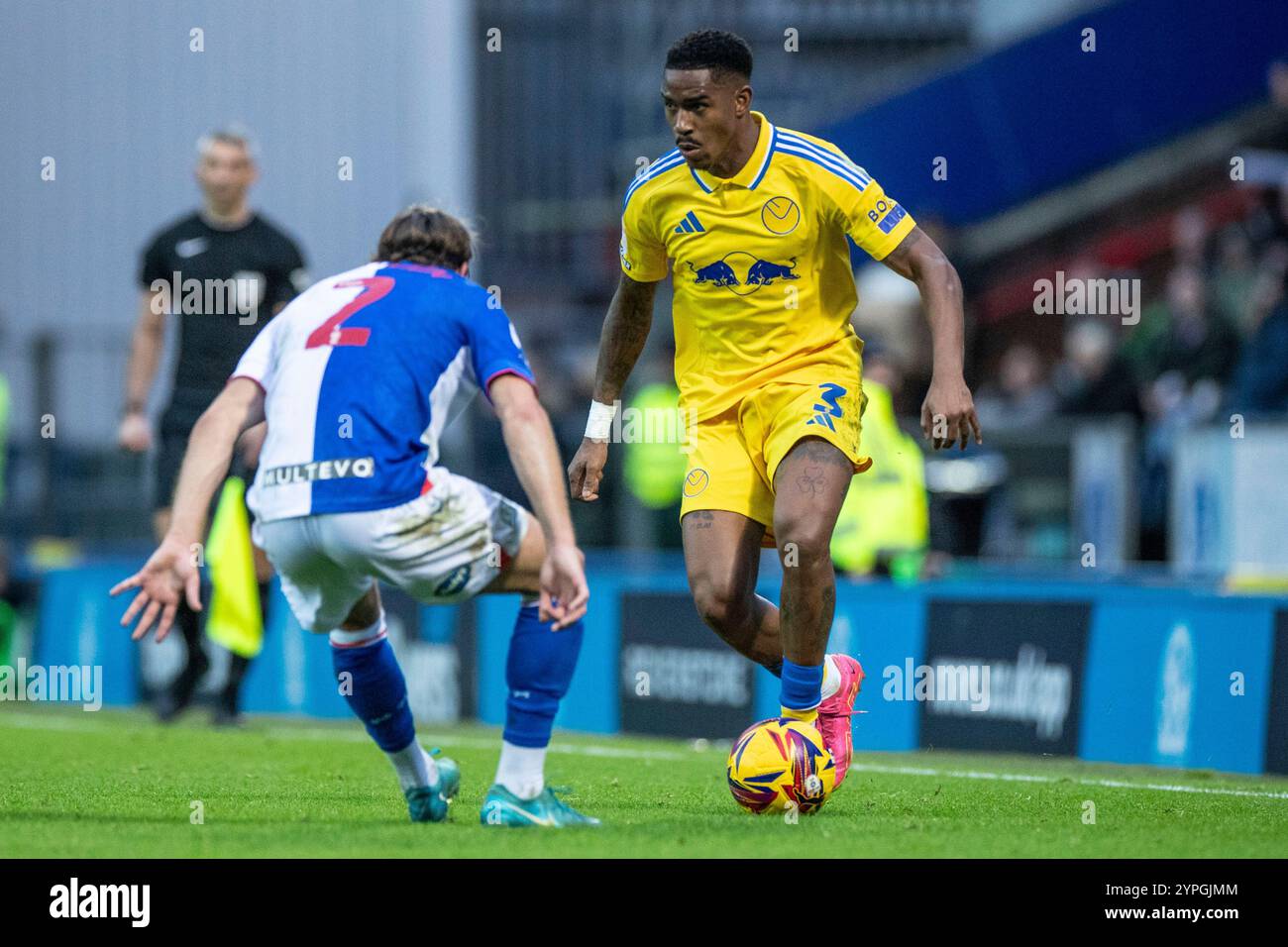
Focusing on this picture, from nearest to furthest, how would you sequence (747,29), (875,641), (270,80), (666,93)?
(666,93) → (875,641) → (270,80) → (747,29)

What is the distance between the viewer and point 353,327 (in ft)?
19.8

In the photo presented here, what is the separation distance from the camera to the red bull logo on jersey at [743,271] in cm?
709

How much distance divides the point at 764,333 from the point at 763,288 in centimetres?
16

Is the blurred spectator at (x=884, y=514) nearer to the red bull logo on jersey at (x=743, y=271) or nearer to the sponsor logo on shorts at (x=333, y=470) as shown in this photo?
the red bull logo on jersey at (x=743, y=271)

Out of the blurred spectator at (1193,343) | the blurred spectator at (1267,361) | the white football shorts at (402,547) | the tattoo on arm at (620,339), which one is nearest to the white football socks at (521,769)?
the white football shorts at (402,547)

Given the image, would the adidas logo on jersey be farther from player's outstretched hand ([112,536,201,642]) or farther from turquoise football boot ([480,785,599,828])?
player's outstretched hand ([112,536,201,642])

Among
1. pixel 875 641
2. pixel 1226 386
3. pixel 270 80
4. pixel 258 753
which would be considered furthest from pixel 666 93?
pixel 270 80

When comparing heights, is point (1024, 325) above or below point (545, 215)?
below

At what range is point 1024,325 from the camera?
18.7 metres

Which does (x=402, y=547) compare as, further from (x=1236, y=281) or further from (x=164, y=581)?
(x=1236, y=281)

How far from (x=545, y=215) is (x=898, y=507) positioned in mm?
12371

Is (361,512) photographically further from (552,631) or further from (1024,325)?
(1024,325)

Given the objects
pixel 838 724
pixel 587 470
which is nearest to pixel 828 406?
pixel 587 470

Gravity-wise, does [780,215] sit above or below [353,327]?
above
